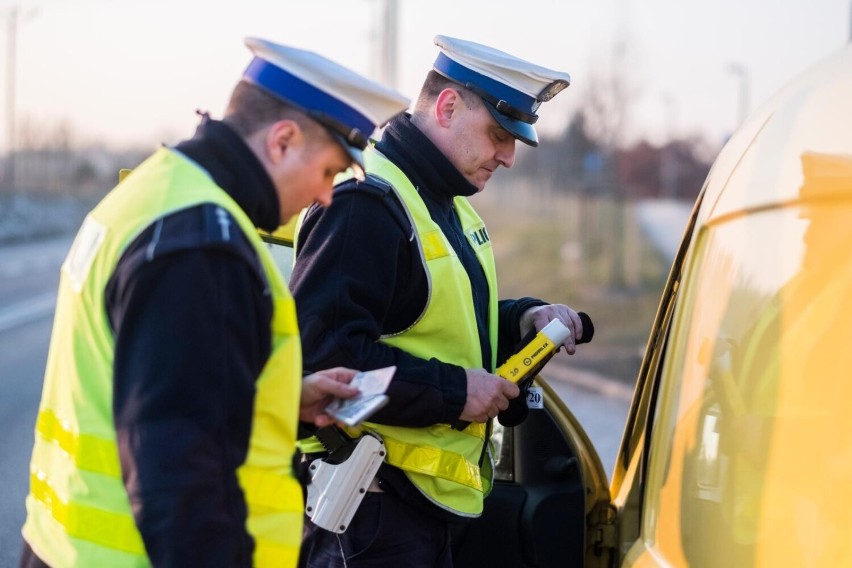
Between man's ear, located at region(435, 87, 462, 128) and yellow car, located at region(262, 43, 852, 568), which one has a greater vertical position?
man's ear, located at region(435, 87, 462, 128)

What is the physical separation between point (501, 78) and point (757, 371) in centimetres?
127

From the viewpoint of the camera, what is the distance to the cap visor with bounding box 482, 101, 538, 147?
10.2ft

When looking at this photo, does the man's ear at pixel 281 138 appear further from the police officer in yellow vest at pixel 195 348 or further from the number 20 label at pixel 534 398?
the number 20 label at pixel 534 398

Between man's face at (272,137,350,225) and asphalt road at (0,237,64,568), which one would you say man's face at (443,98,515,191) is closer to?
man's face at (272,137,350,225)

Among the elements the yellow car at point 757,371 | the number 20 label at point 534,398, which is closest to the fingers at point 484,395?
the number 20 label at point 534,398

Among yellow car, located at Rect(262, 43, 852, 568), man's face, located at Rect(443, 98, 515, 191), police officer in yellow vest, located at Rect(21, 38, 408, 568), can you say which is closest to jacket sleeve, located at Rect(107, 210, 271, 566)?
police officer in yellow vest, located at Rect(21, 38, 408, 568)

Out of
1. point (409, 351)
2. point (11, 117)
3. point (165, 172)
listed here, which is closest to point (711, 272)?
point (409, 351)

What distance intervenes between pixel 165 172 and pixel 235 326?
0.99ft

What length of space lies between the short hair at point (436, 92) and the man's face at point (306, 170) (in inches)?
40.0

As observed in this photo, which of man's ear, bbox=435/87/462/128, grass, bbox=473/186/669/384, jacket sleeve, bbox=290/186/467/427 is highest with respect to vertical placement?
man's ear, bbox=435/87/462/128

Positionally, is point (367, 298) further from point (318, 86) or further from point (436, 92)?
point (318, 86)

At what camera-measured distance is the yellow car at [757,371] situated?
5.85 ft

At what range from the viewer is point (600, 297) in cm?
2091

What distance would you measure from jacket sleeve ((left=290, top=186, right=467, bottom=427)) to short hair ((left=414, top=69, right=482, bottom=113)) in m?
0.40
